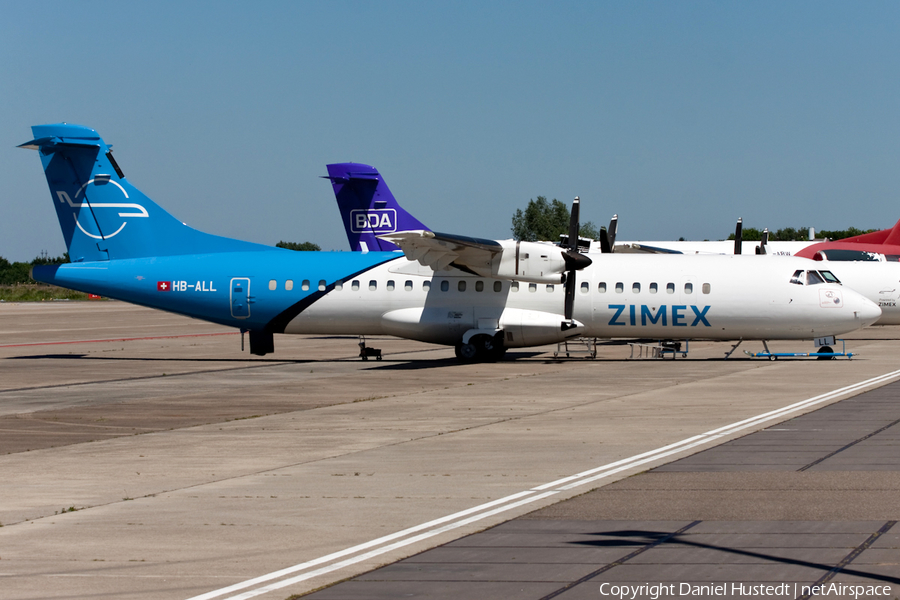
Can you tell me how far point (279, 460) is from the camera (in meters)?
12.8

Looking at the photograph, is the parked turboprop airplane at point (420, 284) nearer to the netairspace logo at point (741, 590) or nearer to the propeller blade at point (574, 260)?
the propeller blade at point (574, 260)

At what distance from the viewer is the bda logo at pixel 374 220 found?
39.9 metres

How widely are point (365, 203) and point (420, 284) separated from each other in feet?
38.4

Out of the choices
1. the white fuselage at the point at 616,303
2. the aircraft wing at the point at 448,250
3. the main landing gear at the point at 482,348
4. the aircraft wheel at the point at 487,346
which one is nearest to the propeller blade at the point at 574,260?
the white fuselage at the point at 616,303

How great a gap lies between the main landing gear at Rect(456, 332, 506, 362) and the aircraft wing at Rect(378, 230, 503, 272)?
206 centimetres

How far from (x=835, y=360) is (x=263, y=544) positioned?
23.9m

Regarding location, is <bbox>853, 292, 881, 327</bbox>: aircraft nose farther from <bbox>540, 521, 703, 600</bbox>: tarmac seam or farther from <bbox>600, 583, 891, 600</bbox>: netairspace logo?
<bbox>600, 583, 891, 600</bbox>: netairspace logo

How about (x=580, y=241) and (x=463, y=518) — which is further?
(x=580, y=241)

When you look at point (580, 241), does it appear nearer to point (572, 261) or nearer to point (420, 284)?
point (572, 261)

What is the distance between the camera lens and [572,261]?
89.9ft

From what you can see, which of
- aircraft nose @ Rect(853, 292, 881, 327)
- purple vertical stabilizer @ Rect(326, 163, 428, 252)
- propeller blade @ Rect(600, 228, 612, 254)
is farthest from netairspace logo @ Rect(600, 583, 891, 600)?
purple vertical stabilizer @ Rect(326, 163, 428, 252)

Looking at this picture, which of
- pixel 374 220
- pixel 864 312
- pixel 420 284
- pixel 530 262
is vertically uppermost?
pixel 374 220

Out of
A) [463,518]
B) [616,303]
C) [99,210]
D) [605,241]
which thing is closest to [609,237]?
[605,241]

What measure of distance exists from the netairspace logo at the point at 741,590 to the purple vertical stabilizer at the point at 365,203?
109 ft
